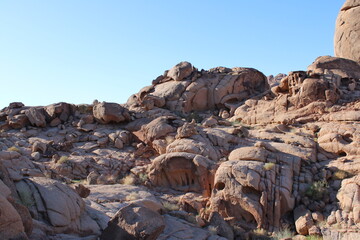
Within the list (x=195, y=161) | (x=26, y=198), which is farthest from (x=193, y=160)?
(x=26, y=198)

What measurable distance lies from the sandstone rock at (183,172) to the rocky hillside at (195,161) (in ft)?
→ 0.16

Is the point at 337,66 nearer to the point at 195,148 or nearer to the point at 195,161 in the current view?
the point at 195,148

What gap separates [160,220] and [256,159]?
8.50 metres

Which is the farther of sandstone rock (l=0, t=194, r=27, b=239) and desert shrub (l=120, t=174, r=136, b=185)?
desert shrub (l=120, t=174, r=136, b=185)

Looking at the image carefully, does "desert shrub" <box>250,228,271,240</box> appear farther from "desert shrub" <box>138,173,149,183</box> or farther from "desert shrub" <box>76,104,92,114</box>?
"desert shrub" <box>76,104,92,114</box>

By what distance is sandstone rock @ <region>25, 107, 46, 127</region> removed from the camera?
23.7 metres

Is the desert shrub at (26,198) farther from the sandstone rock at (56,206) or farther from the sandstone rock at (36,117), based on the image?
the sandstone rock at (36,117)

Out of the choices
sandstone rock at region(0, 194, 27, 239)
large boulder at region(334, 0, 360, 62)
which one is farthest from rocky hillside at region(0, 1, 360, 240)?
large boulder at region(334, 0, 360, 62)

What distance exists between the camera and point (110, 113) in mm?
22859

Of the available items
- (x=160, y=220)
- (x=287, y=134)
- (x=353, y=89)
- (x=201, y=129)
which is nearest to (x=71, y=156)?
(x=201, y=129)

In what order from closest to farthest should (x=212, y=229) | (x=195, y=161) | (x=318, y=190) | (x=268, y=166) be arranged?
(x=212, y=229)
(x=318, y=190)
(x=268, y=166)
(x=195, y=161)

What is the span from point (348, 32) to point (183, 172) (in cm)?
1953

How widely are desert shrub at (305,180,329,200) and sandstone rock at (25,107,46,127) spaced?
1593 cm

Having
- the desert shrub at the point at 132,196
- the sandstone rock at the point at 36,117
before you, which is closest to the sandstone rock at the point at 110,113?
the sandstone rock at the point at 36,117
